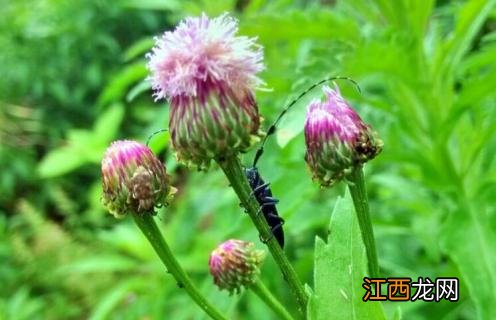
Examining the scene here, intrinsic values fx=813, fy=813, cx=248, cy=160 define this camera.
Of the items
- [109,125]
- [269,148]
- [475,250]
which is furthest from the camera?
[109,125]

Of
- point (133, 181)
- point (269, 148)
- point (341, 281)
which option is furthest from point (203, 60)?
point (269, 148)

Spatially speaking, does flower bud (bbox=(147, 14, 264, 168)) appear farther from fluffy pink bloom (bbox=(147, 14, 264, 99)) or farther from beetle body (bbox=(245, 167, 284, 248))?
beetle body (bbox=(245, 167, 284, 248))

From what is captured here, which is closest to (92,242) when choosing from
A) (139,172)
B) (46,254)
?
(46,254)

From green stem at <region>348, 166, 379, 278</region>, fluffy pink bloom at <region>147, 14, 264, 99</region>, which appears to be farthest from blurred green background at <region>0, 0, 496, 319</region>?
fluffy pink bloom at <region>147, 14, 264, 99</region>

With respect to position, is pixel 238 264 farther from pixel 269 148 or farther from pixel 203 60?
pixel 269 148

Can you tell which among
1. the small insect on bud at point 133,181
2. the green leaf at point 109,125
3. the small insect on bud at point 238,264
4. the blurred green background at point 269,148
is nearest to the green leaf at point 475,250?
the blurred green background at point 269,148

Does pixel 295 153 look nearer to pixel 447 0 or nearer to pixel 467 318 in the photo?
pixel 467 318
